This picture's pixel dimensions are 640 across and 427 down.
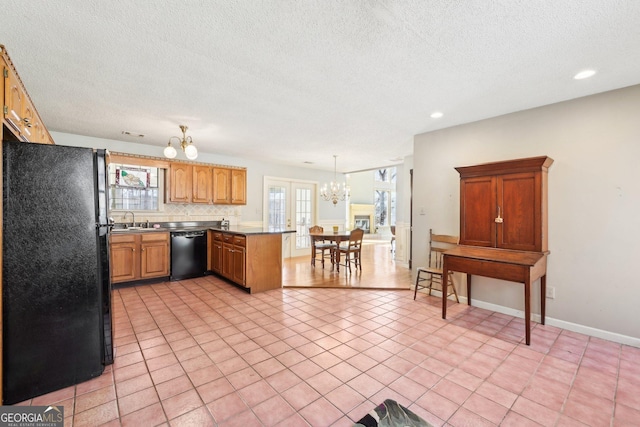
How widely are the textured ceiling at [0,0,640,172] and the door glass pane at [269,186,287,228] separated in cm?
335

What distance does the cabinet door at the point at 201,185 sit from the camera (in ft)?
17.6

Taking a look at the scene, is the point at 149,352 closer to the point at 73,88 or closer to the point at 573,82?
the point at 73,88

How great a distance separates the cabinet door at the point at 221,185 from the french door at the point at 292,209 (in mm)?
1151

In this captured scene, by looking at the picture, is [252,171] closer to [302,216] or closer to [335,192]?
[302,216]

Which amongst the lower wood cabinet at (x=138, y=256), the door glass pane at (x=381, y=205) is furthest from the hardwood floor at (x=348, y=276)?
the door glass pane at (x=381, y=205)

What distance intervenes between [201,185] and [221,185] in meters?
0.39

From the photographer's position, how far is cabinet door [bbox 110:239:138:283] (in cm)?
427

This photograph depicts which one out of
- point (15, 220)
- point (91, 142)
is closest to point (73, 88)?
point (15, 220)

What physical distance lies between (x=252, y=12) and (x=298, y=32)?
325mm

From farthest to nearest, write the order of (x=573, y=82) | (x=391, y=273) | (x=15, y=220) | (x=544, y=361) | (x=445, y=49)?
(x=391, y=273)
(x=573, y=82)
(x=544, y=361)
(x=445, y=49)
(x=15, y=220)

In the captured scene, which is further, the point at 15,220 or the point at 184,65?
the point at 184,65

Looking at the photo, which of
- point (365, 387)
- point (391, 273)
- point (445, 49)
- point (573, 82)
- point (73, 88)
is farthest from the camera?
point (391, 273)

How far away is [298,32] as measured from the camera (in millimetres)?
1909

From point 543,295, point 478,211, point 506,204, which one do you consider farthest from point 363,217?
point 543,295
